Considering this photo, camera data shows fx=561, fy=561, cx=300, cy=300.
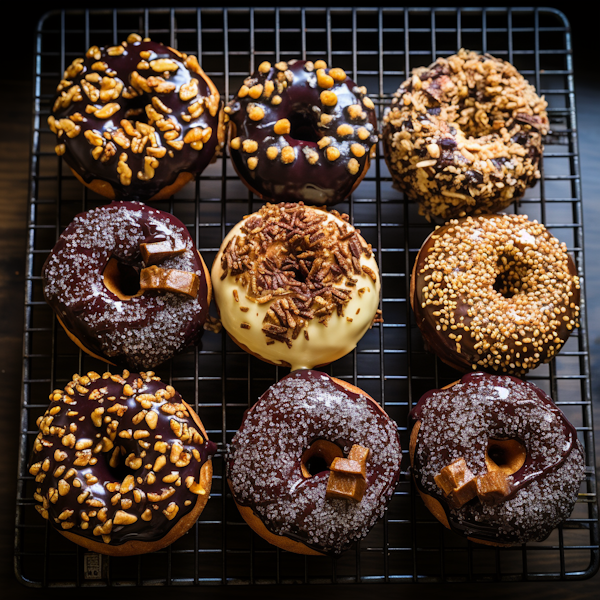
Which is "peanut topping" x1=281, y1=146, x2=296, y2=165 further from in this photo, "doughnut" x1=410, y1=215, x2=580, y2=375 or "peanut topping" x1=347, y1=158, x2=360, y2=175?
"doughnut" x1=410, y1=215, x2=580, y2=375

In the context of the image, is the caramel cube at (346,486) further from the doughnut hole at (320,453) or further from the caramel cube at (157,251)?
the caramel cube at (157,251)

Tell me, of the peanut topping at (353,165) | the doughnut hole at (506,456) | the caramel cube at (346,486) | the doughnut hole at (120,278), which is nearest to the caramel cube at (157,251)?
the doughnut hole at (120,278)

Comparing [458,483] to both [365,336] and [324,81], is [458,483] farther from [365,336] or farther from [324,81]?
[324,81]

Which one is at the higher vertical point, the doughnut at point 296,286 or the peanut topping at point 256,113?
the peanut topping at point 256,113

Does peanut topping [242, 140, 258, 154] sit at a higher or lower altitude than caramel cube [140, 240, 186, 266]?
higher

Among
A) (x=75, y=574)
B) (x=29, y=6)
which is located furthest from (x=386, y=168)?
(x=75, y=574)

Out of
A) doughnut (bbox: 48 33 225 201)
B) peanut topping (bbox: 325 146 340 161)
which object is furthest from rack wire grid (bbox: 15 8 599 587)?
peanut topping (bbox: 325 146 340 161)

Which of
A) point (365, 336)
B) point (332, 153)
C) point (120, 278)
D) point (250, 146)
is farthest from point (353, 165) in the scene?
point (120, 278)
